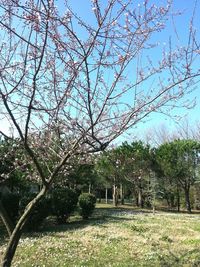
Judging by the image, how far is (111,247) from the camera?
11.3 meters

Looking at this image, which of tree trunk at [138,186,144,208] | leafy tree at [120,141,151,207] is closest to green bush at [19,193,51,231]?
leafy tree at [120,141,151,207]

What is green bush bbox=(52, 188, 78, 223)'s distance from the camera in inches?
689

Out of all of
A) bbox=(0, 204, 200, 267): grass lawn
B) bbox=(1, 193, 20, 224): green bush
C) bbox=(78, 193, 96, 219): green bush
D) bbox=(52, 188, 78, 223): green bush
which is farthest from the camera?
bbox=(78, 193, 96, 219): green bush

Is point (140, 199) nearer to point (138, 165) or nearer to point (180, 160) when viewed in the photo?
point (138, 165)

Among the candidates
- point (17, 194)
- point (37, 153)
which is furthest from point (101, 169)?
point (37, 153)

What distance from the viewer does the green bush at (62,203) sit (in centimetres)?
1749

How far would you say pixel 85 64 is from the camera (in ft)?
15.5

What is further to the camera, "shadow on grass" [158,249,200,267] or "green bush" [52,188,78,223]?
"green bush" [52,188,78,223]

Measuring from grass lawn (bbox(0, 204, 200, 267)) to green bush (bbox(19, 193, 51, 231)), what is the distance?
505 millimetres

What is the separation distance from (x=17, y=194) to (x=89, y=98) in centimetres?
1307

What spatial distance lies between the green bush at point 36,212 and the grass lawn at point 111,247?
50 cm

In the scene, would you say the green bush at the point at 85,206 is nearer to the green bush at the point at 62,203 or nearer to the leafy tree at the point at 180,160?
the green bush at the point at 62,203

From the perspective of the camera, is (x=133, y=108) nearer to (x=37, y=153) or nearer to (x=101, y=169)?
(x=37, y=153)

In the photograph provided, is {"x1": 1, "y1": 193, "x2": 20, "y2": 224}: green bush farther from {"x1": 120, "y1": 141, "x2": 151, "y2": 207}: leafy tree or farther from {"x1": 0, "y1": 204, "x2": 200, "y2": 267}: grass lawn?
Result: {"x1": 120, "y1": 141, "x2": 151, "y2": 207}: leafy tree
